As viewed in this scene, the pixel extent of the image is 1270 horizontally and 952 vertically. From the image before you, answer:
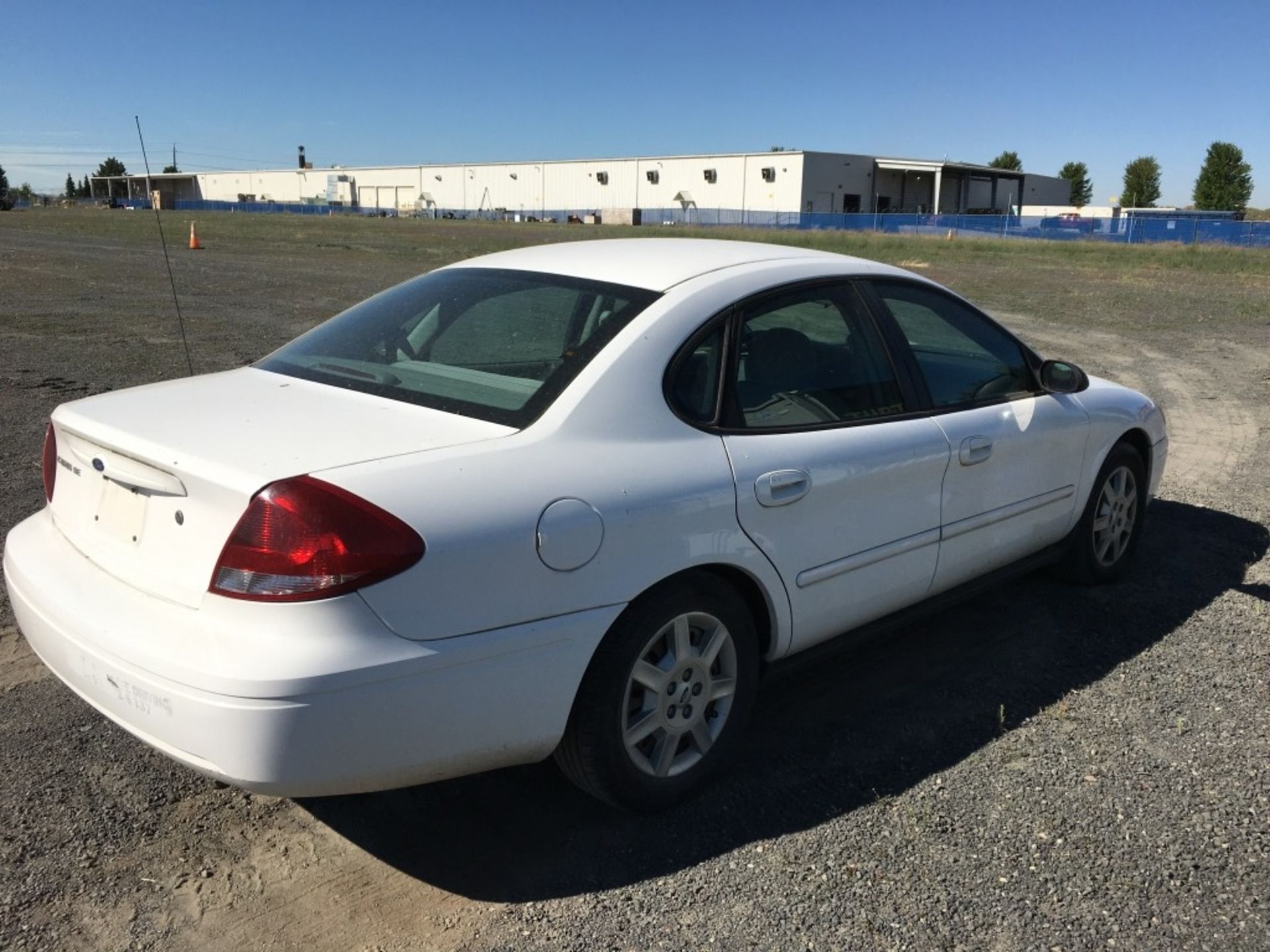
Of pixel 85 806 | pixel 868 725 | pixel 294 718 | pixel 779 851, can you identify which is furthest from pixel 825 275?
pixel 85 806

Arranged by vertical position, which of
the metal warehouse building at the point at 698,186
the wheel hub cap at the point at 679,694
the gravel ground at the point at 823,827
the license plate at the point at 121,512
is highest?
the metal warehouse building at the point at 698,186

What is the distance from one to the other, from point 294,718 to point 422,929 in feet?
2.28

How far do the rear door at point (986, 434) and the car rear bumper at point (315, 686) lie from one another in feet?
5.64

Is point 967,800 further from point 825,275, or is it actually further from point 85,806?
point 85,806

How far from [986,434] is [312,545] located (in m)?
2.62

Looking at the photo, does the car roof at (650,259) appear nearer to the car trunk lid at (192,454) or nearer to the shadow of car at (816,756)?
the car trunk lid at (192,454)

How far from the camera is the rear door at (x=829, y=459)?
3.26 metres

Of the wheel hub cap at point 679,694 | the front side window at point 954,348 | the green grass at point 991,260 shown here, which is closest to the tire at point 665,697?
the wheel hub cap at point 679,694

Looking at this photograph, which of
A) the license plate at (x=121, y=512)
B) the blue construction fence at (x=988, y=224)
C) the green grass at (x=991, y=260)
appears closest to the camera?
the license plate at (x=121, y=512)

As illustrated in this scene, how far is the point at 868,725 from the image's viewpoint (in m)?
3.74

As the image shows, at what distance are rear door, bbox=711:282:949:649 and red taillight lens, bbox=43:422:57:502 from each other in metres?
2.07

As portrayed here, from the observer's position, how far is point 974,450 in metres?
3.95

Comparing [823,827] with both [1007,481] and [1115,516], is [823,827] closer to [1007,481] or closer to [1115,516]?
[1007,481]

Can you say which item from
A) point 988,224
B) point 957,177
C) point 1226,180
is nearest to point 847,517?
point 988,224
